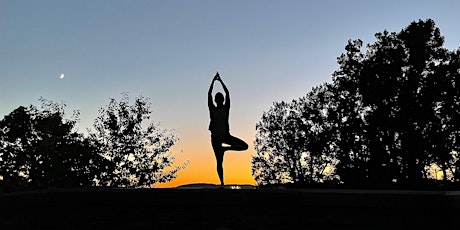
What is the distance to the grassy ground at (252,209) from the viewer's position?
24.2 feet

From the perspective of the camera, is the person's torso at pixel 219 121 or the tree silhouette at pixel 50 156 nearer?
the person's torso at pixel 219 121

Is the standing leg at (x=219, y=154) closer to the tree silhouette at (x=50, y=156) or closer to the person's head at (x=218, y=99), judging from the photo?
the person's head at (x=218, y=99)

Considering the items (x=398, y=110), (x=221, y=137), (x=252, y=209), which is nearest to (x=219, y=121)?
(x=221, y=137)

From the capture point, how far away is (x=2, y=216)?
348 inches

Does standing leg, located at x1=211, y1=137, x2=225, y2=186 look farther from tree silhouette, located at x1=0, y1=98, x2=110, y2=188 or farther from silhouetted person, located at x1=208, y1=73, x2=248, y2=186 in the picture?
tree silhouette, located at x1=0, y1=98, x2=110, y2=188

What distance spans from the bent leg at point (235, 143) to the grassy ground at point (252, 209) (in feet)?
11.1

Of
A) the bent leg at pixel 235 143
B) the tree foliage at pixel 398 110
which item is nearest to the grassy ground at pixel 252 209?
the bent leg at pixel 235 143

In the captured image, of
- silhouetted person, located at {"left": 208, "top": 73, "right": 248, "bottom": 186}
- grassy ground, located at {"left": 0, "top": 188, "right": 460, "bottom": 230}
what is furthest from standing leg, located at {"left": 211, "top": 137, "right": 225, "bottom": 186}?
grassy ground, located at {"left": 0, "top": 188, "right": 460, "bottom": 230}

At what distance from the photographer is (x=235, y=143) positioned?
1115 centimetres

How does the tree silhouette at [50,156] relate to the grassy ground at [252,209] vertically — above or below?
above

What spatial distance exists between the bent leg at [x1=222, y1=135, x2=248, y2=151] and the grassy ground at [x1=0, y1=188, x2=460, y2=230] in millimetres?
3383

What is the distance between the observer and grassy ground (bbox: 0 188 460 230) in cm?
736

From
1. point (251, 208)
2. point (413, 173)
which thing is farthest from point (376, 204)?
point (413, 173)

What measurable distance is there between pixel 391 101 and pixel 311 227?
2443cm
